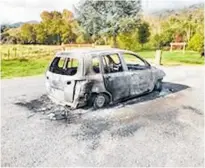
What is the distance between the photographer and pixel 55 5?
40.7 feet

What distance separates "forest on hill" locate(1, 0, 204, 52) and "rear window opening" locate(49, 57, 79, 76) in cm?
500

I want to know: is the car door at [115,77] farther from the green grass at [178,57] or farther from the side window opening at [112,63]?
the green grass at [178,57]

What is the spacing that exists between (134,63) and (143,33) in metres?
8.65

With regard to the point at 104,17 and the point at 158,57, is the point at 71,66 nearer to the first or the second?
the point at 158,57

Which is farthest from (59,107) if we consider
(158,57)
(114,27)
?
(114,27)

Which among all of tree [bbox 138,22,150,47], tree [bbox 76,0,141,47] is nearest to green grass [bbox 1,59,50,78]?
tree [bbox 76,0,141,47]

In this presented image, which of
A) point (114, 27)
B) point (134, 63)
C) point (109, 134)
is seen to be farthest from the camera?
point (114, 27)

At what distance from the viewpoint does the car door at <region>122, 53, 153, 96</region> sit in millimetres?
6328

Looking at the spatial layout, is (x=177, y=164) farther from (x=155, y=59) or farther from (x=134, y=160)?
(x=155, y=59)

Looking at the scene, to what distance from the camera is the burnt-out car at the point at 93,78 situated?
17.9 feet

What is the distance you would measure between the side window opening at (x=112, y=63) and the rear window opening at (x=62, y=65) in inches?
26.9

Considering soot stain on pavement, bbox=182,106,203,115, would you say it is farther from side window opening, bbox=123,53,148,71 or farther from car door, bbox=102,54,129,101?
side window opening, bbox=123,53,148,71

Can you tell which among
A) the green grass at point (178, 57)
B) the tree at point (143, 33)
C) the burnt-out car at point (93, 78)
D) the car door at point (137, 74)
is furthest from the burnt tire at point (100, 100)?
the tree at point (143, 33)

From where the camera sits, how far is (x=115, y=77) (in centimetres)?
591
